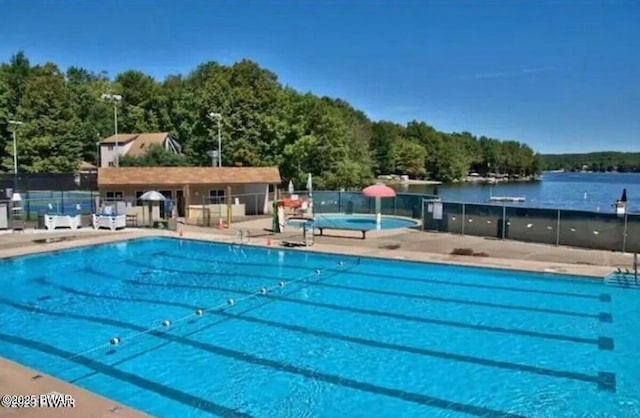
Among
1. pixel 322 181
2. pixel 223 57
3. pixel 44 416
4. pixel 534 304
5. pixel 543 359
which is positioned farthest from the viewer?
pixel 223 57

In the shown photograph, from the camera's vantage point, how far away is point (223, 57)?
52.4 m

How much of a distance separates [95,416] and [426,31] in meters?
24.7

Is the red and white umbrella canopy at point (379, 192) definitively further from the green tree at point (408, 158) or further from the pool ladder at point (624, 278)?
the green tree at point (408, 158)

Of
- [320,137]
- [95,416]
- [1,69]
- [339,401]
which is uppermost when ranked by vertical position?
[1,69]

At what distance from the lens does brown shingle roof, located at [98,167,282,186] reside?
80.5ft

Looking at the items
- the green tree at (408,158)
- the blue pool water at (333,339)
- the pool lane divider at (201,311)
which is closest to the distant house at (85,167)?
the blue pool water at (333,339)

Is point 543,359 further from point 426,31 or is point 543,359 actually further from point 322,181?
point 322,181

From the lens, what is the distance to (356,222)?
83.6 ft

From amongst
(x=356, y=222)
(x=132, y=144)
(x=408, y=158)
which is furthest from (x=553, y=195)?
(x=132, y=144)

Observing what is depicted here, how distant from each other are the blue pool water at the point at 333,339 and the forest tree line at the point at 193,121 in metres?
27.0

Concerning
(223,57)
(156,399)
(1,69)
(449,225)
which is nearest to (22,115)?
(1,69)

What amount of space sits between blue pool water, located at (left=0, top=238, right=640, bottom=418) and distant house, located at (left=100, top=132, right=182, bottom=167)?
36.0m

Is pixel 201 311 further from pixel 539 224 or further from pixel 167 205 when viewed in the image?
pixel 167 205

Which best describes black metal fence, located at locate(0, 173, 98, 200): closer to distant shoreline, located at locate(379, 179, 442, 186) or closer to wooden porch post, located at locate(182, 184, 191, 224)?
wooden porch post, located at locate(182, 184, 191, 224)
